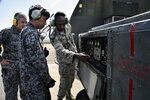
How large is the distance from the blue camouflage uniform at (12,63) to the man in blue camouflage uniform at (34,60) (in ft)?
4.63

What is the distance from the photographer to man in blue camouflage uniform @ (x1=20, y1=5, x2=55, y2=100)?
3.04 m

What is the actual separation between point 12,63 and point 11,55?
5.9 inches

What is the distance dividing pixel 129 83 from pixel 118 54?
35 centimetres

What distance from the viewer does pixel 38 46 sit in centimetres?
305

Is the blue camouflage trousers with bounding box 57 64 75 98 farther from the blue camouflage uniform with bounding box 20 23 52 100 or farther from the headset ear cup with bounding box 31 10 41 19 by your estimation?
the headset ear cup with bounding box 31 10 41 19

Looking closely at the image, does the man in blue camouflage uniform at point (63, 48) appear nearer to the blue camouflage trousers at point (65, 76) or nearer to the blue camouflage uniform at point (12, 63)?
the blue camouflage trousers at point (65, 76)

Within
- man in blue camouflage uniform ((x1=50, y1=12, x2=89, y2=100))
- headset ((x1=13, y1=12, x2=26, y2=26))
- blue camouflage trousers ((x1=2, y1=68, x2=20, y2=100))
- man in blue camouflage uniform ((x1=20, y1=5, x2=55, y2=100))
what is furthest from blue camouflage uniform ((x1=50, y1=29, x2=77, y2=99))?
man in blue camouflage uniform ((x1=20, y1=5, x2=55, y2=100))

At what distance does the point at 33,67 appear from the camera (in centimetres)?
312

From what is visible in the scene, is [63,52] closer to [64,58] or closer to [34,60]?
[64,58]

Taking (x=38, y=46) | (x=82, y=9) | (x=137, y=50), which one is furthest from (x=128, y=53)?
(x=82, y=9)

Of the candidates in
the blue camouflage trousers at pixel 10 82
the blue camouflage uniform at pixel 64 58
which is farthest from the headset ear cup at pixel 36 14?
the blue camouflage trousers at pixel 10 82

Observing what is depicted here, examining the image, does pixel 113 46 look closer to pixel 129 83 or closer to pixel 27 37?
pixel 129 83

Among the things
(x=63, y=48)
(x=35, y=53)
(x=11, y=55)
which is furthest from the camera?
(x=11, y=55)

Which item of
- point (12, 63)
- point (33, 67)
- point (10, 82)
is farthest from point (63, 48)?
point (33, 67)
